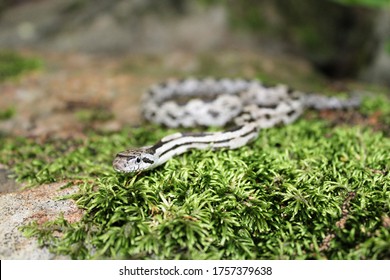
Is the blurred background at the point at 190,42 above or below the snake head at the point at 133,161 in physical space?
above

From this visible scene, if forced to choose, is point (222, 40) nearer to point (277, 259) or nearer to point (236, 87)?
point (236, 87)

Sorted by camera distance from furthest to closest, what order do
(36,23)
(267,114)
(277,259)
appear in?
1. (36,23)
2. (267,114)
3. (277,259)

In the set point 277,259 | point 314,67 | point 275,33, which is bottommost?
point 277,259

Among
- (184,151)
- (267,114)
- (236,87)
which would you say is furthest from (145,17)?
(184,151)

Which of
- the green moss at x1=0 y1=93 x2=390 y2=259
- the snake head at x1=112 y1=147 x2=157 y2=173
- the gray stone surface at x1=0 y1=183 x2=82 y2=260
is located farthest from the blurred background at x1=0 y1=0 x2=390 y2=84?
the gray stone surface at x1=0 y1=183 x2=82 y2=260

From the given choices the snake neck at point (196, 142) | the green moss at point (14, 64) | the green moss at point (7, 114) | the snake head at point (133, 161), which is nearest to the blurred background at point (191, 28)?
the green moss at point (14, 64)

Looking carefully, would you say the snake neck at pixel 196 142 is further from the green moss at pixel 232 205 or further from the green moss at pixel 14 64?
the green moss at pixel 14 64
